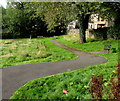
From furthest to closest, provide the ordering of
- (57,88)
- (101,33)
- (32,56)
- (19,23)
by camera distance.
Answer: (19,23) < (101,33) < (32,56) < (57,88)

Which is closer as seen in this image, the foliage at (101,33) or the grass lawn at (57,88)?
the grass lawn at (57,88)

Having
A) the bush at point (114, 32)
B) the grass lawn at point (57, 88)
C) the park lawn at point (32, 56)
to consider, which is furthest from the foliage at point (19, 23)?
the grass lawn at point (57, 88)

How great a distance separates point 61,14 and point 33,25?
23965 millimetres

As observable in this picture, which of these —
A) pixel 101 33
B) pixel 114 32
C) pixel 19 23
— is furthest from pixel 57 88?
pixel 19 23

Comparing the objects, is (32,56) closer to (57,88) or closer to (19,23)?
(57,88)

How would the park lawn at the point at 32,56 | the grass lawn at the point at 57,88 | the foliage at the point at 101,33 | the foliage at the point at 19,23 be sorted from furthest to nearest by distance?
the foliage at the point at 19,23
the foliage at the point at 101,33
the park lawn at the point at 32,56
the grass lawn at the point at 57,88

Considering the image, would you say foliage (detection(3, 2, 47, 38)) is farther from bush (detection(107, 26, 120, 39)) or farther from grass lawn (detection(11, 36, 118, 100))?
grass lawn (detection(11, 36, 118, 100))

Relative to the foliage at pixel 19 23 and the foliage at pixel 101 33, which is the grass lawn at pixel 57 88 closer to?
the foliage at pixel 101 33

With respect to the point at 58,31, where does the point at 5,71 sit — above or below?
below

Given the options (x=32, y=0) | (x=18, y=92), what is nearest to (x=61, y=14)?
(x=32, y=0)

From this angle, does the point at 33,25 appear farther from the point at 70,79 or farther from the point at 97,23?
the point at 70,79

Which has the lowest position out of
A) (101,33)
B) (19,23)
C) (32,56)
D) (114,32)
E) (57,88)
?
(57,88)

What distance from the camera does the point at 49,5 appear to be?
1568 centimetres

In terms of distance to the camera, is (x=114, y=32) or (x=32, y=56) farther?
(x=114, y=32)
